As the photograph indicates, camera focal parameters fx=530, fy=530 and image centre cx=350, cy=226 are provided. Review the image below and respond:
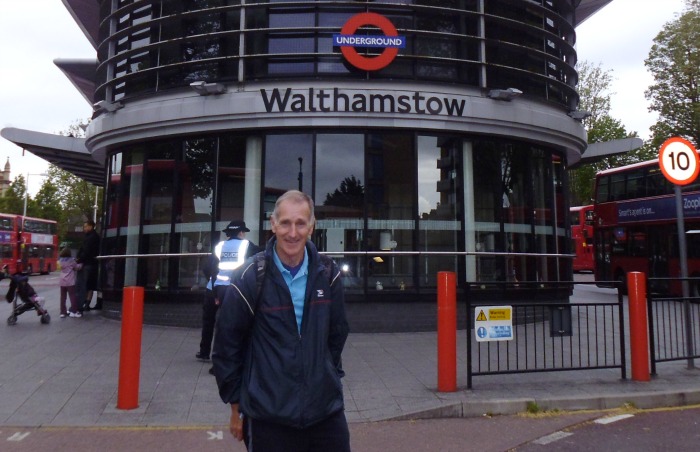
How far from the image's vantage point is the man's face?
2521 millimetres

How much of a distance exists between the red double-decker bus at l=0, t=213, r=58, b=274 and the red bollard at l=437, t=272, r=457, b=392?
93.8 ft

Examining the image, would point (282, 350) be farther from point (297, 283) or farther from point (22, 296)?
point (22, 296)

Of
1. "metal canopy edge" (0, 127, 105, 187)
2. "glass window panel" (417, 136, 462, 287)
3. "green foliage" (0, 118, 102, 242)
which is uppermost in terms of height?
"green foliage" (0, 118, 102, 242)

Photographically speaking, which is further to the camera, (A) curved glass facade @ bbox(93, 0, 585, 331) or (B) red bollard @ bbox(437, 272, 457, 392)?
(A) curved glass facade @ bbox(93, 0, 585, 331)

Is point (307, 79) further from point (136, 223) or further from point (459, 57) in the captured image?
point (136, 223)

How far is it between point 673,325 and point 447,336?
3699 millimetres

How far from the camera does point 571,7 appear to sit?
44.6ft

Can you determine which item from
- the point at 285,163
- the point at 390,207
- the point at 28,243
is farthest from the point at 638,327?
the point at 28,243

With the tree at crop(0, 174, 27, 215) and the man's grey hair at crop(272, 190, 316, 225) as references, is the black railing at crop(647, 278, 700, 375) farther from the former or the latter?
the tree at crop(0, 174, 27, 215)

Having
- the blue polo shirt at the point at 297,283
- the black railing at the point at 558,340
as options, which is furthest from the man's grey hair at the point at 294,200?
the black railing at the point at 558,340

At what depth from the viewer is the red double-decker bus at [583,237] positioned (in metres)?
31.9

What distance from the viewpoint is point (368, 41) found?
406 inches

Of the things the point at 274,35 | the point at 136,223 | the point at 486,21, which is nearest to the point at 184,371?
the point at 136,223

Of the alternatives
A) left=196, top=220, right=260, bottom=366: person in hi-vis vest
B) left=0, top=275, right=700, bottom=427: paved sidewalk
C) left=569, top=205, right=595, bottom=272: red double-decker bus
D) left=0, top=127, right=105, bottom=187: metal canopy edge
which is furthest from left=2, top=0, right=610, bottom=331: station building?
left=569, top=205, right=595, bottom=272: red double-decker bus
